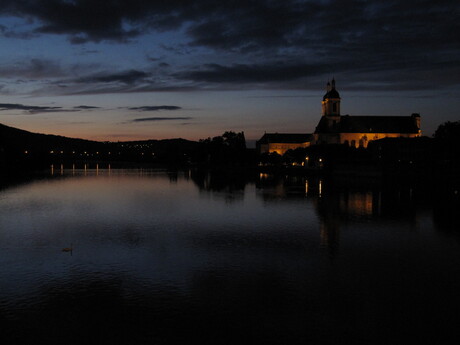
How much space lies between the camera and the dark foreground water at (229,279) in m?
15.4

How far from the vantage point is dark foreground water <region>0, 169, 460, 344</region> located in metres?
15.4

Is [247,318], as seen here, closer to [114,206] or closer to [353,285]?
[353,285]

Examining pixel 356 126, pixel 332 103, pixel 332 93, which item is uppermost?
pixel 332 93

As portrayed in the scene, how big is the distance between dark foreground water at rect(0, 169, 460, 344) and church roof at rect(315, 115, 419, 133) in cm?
12103

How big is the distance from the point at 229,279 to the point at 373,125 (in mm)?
148926

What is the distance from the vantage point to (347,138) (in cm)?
15750

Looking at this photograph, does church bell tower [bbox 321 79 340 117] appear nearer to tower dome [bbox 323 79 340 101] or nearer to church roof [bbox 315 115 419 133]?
tower dome [bbox 323 79 340 101]

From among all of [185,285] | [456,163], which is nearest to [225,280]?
[185,285]

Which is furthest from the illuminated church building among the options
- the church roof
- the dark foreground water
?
the dark foreground water

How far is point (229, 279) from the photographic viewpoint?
67.6 feet

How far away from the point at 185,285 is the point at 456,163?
71048 mm

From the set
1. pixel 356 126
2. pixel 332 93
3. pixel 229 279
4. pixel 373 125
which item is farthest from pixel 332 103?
pixel 229 279

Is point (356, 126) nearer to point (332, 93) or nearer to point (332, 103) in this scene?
point (332, 103)

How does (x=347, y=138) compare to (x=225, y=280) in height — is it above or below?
above
